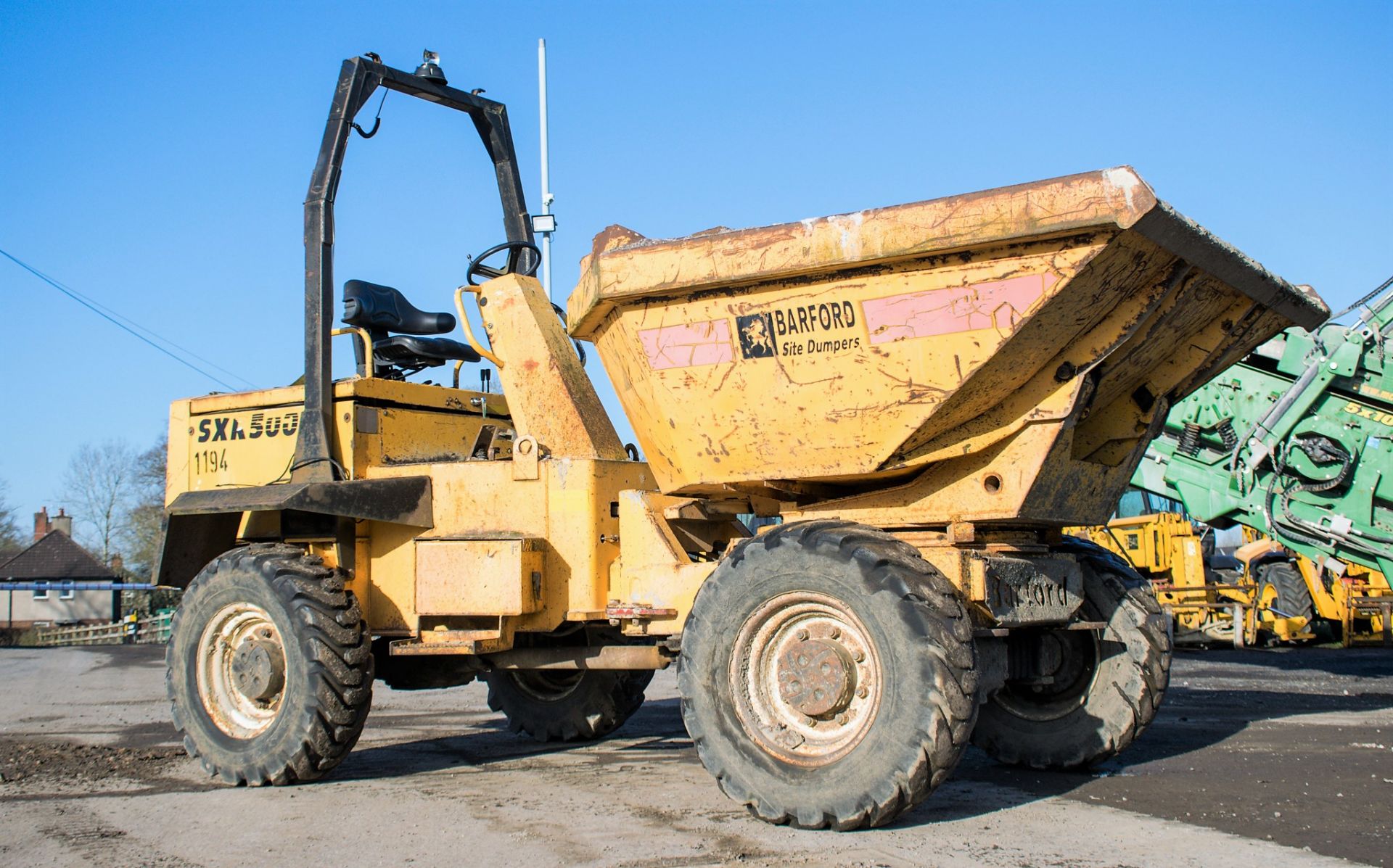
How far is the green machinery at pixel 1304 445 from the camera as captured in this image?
11.9 m

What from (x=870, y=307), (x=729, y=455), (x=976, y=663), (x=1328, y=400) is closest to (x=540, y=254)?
(x=729, y=455)

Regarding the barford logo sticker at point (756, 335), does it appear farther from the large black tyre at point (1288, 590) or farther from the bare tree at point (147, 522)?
the bare tree at point (147, 522)

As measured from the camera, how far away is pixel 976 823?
4.79m

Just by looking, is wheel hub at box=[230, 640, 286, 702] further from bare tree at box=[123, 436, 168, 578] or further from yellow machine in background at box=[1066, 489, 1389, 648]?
bare tree at box=[123, 436, 168, 578]

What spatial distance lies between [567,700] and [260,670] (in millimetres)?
2006

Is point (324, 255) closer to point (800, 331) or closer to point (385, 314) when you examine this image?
point (385, 314)

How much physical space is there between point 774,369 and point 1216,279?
188 cm

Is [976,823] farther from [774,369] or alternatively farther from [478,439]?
[478,439]

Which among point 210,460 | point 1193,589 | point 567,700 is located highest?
point 210,460

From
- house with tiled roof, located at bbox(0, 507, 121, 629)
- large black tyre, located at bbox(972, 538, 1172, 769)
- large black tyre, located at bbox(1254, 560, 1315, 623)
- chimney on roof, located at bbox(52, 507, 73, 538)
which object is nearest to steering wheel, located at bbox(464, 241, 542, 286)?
large black tyre, located at bbox(972, 538, 1172, 769)

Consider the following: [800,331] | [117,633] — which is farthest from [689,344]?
[117,633]

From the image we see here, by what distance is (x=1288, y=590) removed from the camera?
16.5 meters

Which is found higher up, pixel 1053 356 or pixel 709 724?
pixel 1053 356

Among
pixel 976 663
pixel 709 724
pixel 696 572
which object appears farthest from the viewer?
pixel 696 572
